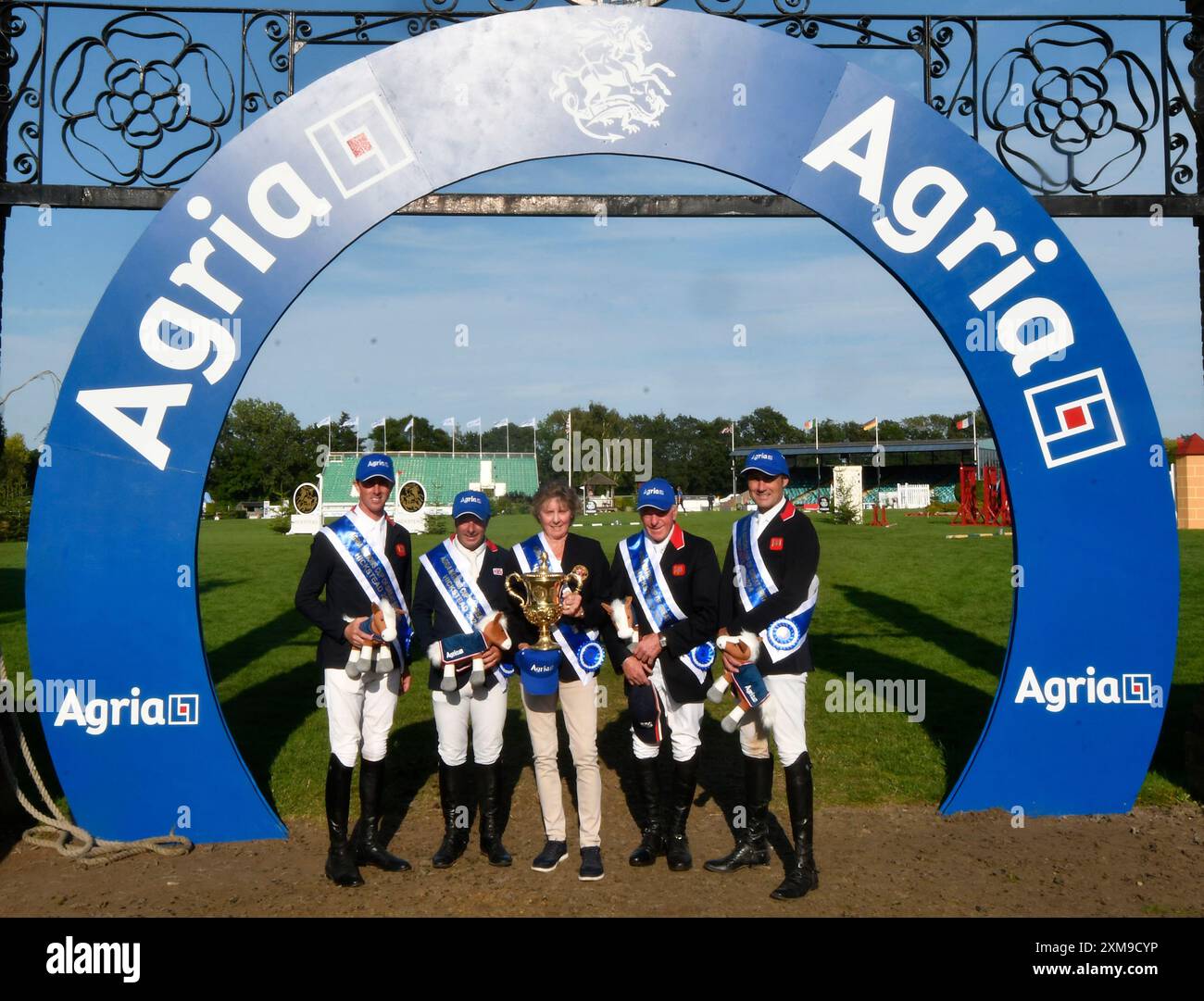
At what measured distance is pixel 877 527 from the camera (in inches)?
1467

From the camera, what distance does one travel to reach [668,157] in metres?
5.87

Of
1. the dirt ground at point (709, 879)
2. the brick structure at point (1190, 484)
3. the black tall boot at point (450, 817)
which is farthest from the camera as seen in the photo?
the brick structure at point (1190, 484)

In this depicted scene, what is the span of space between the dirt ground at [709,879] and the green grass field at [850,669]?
0.77m

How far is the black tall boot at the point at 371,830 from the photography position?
5348mm

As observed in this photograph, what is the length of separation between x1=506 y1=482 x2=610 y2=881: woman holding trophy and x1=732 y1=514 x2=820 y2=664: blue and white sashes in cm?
74

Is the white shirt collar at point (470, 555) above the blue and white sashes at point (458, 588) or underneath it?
above

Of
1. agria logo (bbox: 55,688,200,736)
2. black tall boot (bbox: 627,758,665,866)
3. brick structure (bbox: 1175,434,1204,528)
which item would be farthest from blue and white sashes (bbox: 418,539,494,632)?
brick structure (bbox: 1175,434,1204,528)

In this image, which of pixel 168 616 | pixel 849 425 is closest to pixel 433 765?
pixel 168 616

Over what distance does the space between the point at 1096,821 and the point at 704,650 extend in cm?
277

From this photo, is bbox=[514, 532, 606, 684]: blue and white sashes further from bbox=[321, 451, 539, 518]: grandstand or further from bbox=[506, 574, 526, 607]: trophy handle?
bbox=[321, 451, 539, 518]: grandstand

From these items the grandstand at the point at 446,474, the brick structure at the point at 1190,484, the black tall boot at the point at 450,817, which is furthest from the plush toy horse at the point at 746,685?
the grandstand at the point at 446,474

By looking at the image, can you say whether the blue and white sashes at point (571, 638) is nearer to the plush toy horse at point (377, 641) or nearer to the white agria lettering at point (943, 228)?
the plush toy horse at point (377, 641)

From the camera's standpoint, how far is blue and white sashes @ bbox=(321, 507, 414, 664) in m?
5.25
